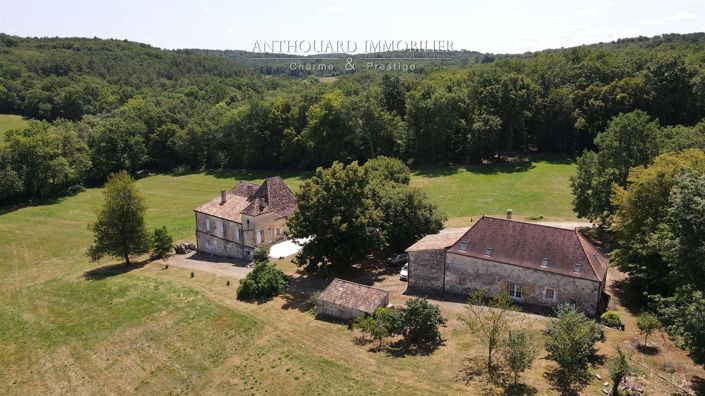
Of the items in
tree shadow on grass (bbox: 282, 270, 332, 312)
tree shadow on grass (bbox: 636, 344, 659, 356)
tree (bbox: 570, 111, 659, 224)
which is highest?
tree (bbox: 570, 111, 659, 224)

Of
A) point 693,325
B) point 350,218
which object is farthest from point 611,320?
point 350,218

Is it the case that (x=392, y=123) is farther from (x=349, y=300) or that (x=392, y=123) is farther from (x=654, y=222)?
(x=654, y=222)

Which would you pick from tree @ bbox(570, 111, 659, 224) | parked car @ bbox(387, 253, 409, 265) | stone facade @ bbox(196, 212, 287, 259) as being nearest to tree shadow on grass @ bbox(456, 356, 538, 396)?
parked car @ bbox(387, 253, 409, 265)

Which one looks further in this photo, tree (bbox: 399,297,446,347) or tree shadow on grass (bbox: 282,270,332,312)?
tree shadow on grass (bbox: 282,270,332,312)

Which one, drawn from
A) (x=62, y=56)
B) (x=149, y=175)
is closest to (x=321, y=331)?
(x=149, y=175)

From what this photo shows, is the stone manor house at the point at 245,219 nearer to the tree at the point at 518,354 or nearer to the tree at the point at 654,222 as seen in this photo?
the tree at the point at 518,354

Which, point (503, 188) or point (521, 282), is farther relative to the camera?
point (503, 188)

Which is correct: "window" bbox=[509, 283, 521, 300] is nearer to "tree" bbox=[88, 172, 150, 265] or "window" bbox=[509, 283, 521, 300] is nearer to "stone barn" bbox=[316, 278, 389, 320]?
"stone barn" bbox=[316, 278, 389, 320]

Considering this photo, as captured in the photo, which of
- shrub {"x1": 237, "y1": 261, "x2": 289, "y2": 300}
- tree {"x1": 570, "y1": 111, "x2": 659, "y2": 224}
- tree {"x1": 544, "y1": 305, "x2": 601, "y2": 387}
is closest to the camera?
tree {"x1": 544, "y1": 305, "x2": 601, "y2": 387}
